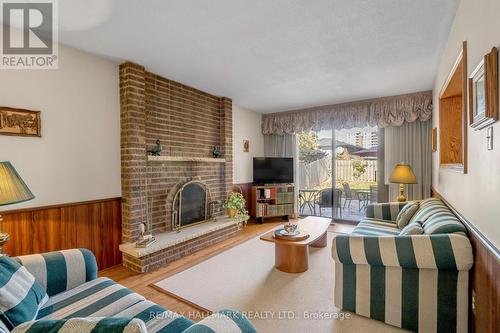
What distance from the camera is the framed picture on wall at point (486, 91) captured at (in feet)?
3.71

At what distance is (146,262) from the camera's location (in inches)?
111

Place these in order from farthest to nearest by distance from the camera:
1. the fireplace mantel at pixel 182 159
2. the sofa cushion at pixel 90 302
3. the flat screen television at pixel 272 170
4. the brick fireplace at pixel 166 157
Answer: the flat screen television at pixel 272 170, the fireplace mantel at pixel 182 159, the brick fireplace at pixel 166 157, the sofa cushion at pixel 90 302

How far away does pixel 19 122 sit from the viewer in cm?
221

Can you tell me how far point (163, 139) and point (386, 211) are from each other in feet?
11.2

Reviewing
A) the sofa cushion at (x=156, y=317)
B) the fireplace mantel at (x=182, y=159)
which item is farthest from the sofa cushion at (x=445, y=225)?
the fireplace mantel at (x=182, y=159)

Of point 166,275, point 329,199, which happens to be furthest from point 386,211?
point 166,275

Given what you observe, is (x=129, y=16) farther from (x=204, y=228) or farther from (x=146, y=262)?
(x=204, y=228)

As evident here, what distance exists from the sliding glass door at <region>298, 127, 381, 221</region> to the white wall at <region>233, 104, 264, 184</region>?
102 centimetres

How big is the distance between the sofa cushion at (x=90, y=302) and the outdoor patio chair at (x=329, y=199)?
176 inches

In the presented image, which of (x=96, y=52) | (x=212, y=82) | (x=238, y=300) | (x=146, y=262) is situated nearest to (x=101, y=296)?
(x=238, y=300)

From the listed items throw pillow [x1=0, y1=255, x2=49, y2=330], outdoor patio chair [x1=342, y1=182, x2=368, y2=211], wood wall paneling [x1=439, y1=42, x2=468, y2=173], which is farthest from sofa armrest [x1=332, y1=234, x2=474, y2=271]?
outdoor patio chair [x1=342, y1=182, x2=368, y2=211]

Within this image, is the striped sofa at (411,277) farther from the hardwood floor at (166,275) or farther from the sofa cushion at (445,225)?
the hardwood floor at (166,275)

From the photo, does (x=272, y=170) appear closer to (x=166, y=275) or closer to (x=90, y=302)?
(x=166, y=275)

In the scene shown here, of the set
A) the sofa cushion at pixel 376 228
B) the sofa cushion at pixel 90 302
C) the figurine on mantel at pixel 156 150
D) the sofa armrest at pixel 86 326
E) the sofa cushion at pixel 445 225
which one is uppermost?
the figurine on mantel at pixel 156 150
